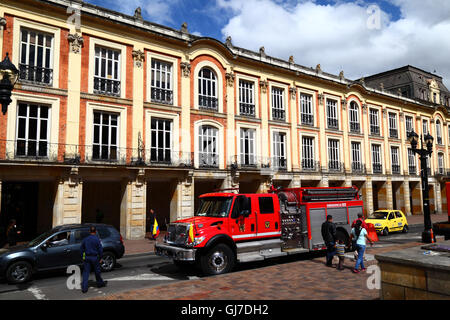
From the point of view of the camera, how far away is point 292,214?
12.5 metres

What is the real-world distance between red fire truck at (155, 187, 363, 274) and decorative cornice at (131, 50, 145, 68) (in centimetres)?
1275

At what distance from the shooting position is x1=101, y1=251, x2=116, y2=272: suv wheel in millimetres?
11562

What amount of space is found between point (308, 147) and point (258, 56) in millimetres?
9021

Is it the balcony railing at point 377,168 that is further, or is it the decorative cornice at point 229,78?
the balcony railing at point 377,168

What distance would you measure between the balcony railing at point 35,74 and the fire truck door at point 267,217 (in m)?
14.2

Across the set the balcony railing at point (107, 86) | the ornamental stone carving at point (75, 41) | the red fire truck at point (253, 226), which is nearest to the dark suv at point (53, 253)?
the red fire truck at point (253, 226)

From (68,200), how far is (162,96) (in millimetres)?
8774

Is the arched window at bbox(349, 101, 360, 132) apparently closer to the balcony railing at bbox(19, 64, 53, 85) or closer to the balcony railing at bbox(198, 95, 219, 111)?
the balcony railing at bbox(198, 95, 219, 111)

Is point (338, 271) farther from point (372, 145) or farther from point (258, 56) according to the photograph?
point (372, 145)

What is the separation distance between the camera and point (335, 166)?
31.1 metres

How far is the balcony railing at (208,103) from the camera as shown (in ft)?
78.4

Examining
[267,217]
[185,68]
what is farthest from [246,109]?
[267,217]

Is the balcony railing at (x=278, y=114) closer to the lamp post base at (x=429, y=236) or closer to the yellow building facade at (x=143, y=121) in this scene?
the yellow building facade at (x=143, y=121)

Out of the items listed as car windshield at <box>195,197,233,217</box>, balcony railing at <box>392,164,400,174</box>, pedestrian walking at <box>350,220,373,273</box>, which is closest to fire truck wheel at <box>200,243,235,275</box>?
car windshield at <box>195,197,233,217</box>
